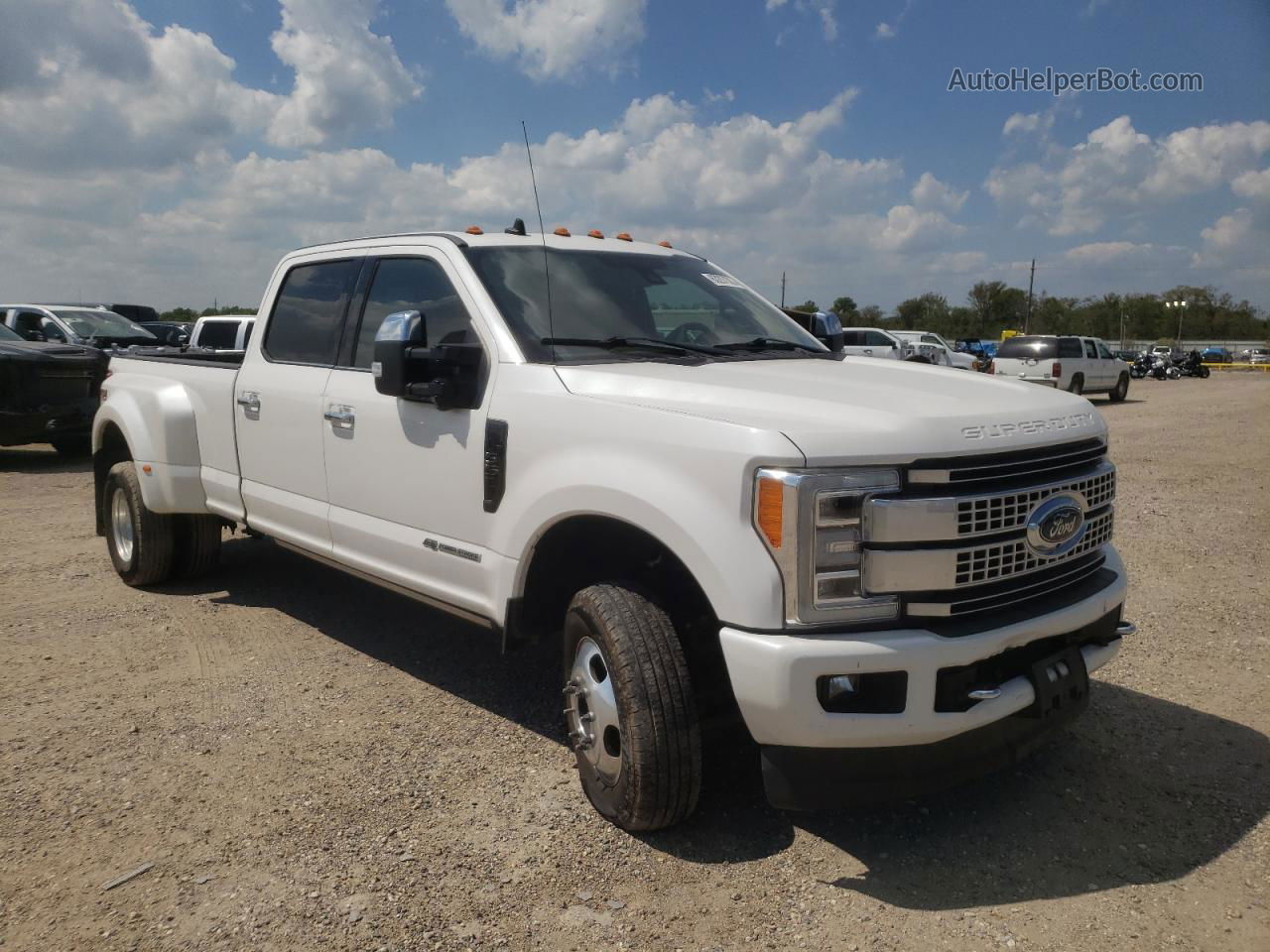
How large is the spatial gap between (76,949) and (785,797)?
1.97 metres

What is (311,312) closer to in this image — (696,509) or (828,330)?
(828,330)

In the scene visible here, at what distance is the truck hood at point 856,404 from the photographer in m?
2.74

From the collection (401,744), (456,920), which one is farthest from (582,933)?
(401,744)

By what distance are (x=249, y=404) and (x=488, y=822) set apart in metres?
2.74

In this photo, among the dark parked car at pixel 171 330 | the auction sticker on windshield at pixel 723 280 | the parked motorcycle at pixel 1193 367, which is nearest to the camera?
the auction sticker on windshield at pixel 723 280

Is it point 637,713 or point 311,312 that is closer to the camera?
point 637,713

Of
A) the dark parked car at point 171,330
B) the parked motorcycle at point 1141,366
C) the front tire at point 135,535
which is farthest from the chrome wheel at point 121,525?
the parked motorcycle at point 1141,366

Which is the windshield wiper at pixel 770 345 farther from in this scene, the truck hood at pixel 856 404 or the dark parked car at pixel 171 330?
the dark parked car at pixel 171 330

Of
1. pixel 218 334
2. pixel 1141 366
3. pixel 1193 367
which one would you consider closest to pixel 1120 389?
pixel 1141 366

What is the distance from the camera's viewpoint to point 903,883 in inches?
116

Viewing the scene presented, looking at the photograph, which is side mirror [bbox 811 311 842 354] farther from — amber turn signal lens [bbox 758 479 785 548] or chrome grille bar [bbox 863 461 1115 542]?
amber turn signal lens [bbox 758 479 785 548]

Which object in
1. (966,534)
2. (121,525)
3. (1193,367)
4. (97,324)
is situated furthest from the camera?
(1193,367)

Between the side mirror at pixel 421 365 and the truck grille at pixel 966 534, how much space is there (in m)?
1.66

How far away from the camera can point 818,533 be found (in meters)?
2.68
